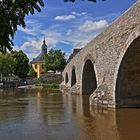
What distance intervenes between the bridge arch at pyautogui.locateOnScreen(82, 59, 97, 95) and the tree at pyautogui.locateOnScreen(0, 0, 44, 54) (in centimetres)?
2658

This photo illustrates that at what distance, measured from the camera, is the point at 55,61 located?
255ft

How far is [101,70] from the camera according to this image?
22016 millimetres

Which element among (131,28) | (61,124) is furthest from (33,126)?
(131,28)

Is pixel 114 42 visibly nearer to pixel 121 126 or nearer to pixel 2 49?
pixel 121 126

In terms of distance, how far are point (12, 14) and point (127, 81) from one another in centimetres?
1352

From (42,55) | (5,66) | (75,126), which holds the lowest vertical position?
(75,126)

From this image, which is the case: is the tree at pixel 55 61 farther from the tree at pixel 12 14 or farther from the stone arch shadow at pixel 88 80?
the tree at pixel 12 14

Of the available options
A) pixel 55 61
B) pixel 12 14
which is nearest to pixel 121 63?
pixel 12 14

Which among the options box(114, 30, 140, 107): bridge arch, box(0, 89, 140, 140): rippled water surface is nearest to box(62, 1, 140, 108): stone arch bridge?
box(114, 30, 140, 107): bridge arch

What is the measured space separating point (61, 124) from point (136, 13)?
596 centimetres

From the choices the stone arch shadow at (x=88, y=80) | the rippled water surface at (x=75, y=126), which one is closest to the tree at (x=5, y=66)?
the stone arch shadow at (x=88, y=80)

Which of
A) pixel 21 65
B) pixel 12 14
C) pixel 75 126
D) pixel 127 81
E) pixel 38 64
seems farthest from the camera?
pixel 38 64

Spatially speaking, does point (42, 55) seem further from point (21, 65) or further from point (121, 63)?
point (121, 63)

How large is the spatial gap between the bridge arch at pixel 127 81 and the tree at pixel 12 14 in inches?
482
